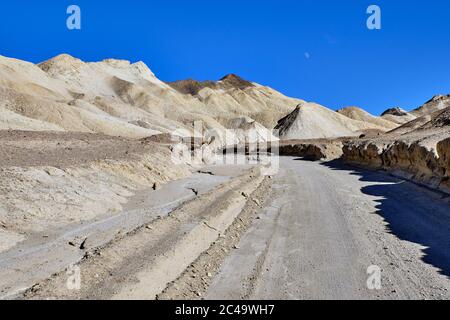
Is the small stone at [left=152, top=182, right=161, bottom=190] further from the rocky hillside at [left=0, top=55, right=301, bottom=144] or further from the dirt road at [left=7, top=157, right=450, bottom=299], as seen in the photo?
the rocky hillside at [left=0, top=55, right=301, bottom=144]

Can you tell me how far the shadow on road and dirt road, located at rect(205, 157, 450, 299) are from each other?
0.02 m

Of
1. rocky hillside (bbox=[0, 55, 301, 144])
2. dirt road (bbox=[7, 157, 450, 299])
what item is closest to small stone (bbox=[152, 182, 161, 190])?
dirt road (bbox=[7, 157, 450, 299])

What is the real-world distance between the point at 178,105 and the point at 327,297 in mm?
101133

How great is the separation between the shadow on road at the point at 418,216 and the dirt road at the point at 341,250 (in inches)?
0.9

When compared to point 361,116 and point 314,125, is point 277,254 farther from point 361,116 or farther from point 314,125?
point 361,116

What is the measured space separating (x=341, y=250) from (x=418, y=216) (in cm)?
472

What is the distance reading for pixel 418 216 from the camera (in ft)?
41.6

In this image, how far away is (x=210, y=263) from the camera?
28.1 ft

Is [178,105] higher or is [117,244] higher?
[178,105]

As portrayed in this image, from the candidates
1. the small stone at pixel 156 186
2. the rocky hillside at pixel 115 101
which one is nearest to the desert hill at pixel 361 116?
the rocky hillside at pixel 115 101

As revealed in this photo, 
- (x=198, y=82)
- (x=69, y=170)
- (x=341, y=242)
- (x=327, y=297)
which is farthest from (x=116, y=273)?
(x=198, y=82)

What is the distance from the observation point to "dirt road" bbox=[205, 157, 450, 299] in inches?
286

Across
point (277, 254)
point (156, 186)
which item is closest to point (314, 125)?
point (156, 186)
